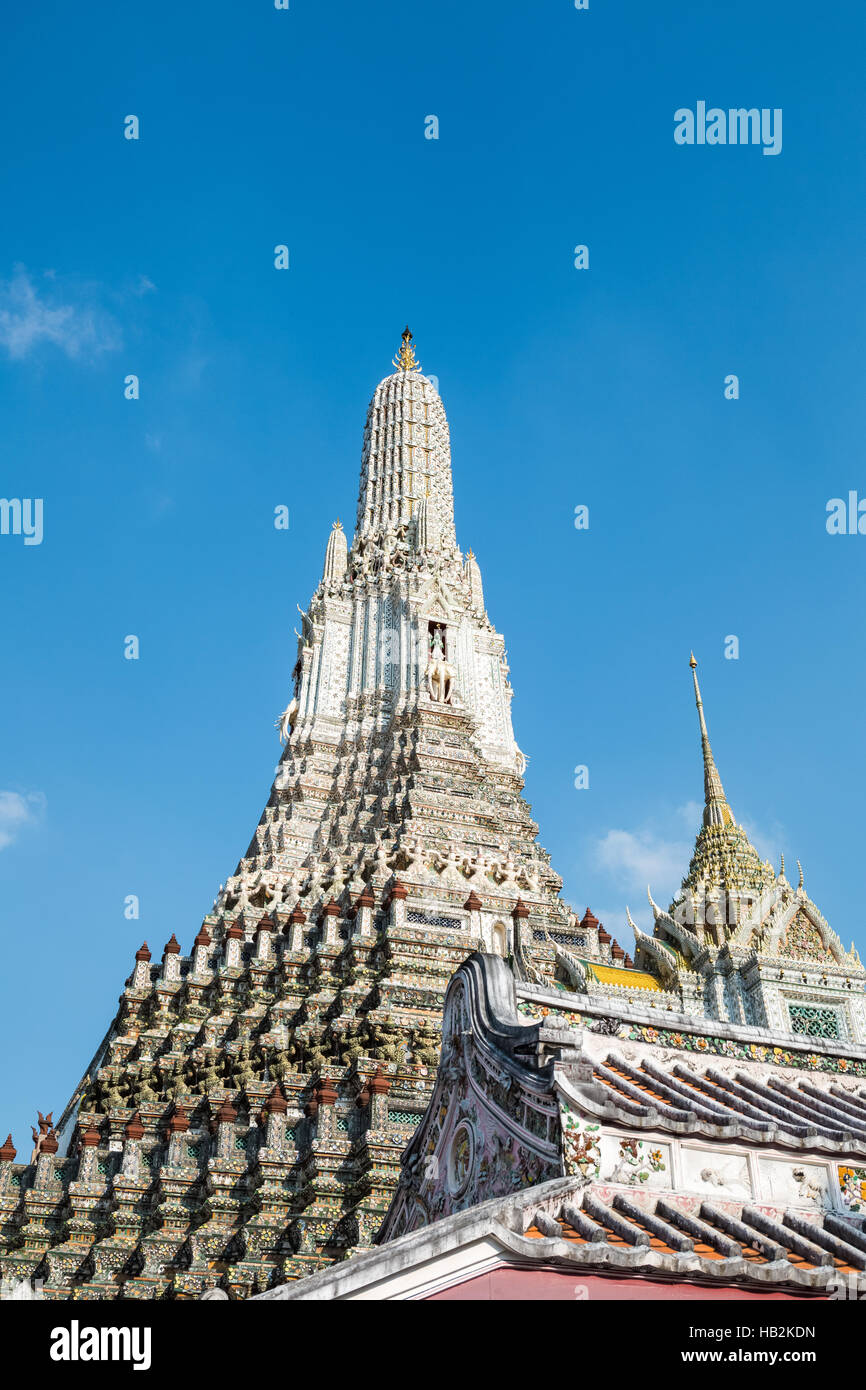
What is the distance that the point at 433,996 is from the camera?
22.2 meters

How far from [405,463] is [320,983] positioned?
2840cm

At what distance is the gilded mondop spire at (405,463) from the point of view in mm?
46250

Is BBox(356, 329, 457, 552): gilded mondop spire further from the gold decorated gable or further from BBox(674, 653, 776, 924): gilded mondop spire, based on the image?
the gold decorated gable

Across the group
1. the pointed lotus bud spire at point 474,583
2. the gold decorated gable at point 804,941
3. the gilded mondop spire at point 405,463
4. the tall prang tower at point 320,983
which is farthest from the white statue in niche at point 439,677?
the gold decorated gable at point 804,941

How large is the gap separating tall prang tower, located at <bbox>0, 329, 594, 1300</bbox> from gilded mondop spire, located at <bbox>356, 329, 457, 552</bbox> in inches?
132

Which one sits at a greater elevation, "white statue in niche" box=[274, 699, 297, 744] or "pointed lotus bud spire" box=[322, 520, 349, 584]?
"pointed lotus bud spire" box=[322, 520, 349, 584]

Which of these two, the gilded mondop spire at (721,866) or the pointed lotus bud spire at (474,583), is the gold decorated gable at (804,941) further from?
the pointed lotus bud spire at (474,583)

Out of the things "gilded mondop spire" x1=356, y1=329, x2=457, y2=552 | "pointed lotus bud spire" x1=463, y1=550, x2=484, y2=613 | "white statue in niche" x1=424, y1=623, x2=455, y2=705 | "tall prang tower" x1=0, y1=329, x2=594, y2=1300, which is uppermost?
"gilded mondop spire" x1=356, y1=329, x2=457, y2=552

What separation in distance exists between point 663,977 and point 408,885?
22.7 feet

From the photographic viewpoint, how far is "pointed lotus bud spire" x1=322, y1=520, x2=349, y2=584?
44.2 m

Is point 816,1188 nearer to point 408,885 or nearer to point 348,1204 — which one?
point 348,1204

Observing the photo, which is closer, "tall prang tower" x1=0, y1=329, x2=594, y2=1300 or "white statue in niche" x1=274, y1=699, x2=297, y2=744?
"tall prang tower" x1=0, y1=329, x2=594, y2=1300

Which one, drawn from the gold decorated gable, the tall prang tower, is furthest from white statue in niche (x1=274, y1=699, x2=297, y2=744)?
the gold decorated gable
